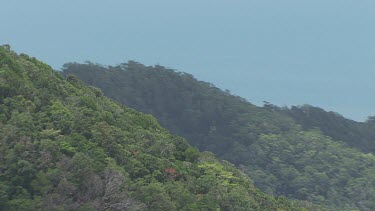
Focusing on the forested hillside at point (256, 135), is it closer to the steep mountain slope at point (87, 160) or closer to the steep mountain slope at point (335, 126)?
the steep mountain slope at point (335, 126)

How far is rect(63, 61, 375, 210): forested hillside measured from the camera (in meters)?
44.4

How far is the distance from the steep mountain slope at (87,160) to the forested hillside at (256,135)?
741 inches

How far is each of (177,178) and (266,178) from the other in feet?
82.6

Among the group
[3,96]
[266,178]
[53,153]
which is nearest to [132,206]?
[53,153]

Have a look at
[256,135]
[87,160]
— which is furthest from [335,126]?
[87,160]

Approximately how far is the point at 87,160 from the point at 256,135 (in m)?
33.4

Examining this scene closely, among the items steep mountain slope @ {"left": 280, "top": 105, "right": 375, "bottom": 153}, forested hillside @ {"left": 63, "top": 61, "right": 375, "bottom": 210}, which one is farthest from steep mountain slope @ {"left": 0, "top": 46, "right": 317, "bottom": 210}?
steep mountain slope @ {"left": 280, "top": 105, "right": 375, "bottom": 153}

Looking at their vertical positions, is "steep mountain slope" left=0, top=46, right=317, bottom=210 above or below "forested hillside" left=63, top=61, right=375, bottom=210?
below

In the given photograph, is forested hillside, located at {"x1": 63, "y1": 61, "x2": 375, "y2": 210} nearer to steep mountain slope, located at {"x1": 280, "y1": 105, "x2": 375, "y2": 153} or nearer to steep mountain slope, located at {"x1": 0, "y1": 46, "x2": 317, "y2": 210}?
steep mountain slope, located at {"x1": 280, "y1": 105, "x2": 375, "y2": 153}

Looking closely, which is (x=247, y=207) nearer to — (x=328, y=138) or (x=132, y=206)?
(x=132, y=206)

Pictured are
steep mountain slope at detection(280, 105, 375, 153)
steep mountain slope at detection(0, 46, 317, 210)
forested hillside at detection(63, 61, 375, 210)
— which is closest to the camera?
steep mountain slope at detection(0, 46, 317, 210)

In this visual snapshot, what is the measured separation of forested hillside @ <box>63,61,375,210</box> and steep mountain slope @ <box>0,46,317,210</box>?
1881cm

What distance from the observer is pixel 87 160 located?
706 inches

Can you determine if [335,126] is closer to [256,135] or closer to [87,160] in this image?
[256,135]
